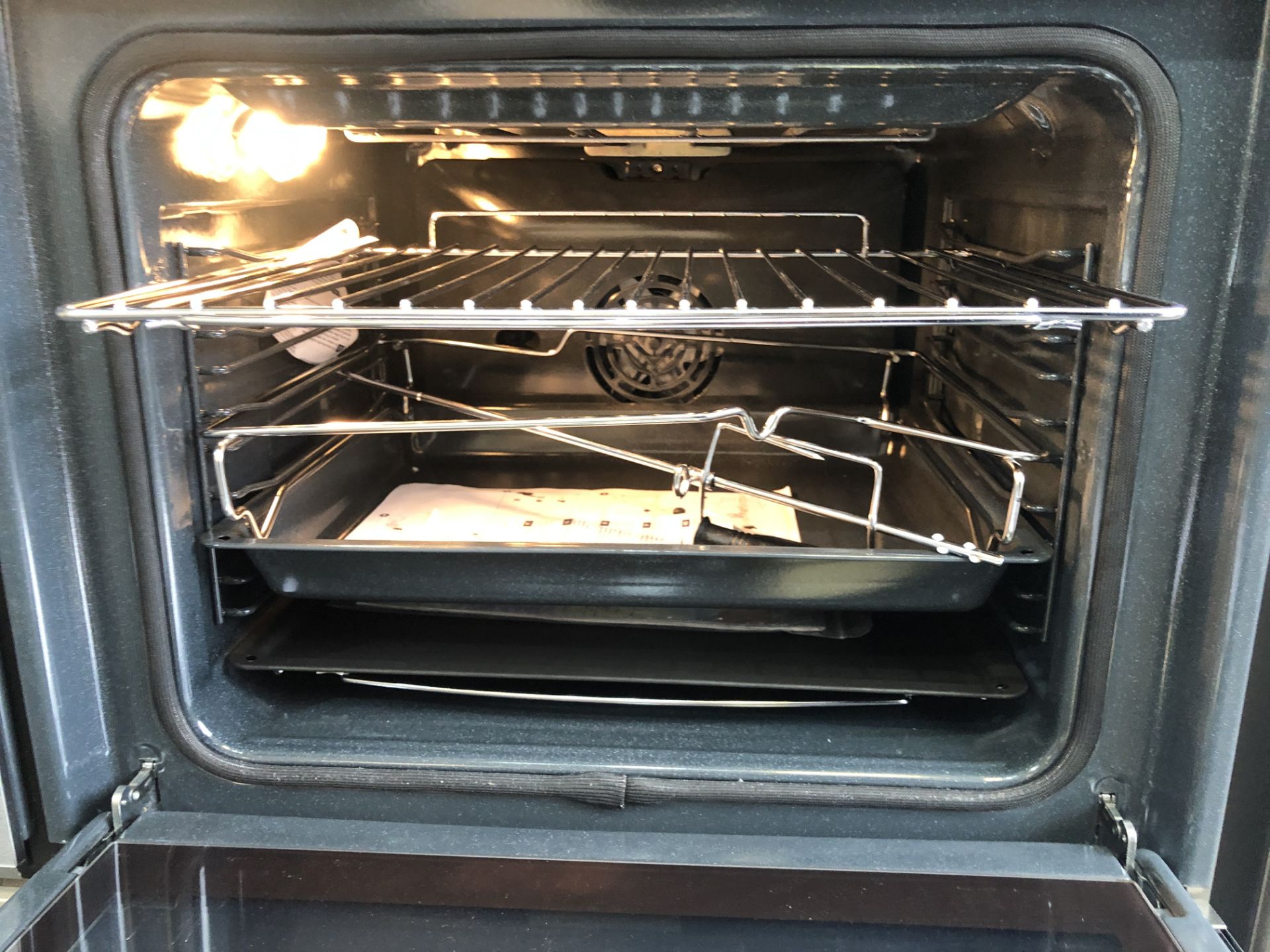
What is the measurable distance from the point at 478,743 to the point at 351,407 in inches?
22.2

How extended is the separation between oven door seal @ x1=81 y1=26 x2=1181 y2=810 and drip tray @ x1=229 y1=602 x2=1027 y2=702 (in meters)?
0.09

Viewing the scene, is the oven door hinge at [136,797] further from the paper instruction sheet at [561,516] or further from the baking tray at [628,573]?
the paper instruction sheet at [561,516]

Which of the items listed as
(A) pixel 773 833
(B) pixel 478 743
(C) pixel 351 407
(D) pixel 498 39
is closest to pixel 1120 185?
(D) pixel 498 39

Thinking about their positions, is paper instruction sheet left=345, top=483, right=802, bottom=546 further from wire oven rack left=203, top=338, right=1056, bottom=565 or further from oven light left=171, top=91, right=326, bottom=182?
oven light left=171, top=91, right=326, bottom=182

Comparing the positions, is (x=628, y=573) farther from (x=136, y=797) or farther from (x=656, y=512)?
(x=136, y=797)

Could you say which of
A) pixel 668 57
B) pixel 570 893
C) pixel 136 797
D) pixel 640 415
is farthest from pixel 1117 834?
pixel 136 797

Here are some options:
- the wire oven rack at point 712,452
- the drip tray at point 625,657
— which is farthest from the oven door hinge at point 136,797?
the wire oven rack at point 712,452

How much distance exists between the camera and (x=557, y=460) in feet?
4.21

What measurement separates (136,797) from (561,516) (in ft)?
1.60

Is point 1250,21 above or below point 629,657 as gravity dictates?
above

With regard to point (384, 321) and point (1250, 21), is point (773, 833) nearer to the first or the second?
point (384, 321)

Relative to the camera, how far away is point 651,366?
1.31 metres

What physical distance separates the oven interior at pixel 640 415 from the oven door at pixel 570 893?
0.07 m

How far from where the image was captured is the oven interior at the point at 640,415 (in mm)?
784
